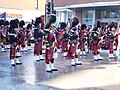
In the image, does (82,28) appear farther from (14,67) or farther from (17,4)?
(17,4)

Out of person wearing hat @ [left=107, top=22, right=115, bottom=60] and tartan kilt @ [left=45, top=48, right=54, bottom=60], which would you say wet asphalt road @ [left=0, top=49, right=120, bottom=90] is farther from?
person wearing hat @ [left=107, top=22, right=115, bottom=60]

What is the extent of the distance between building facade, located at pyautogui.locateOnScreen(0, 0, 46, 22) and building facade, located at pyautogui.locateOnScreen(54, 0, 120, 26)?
2.88 metres

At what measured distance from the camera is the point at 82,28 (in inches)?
688

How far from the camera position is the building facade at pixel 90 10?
28.9 meters

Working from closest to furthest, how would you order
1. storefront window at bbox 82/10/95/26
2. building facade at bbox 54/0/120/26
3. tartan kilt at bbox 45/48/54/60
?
tartan kilt at bbox 45/48/54/60 < building facade at bbox 54/0/120/26 < storefront window at bbox 82/10/95/26

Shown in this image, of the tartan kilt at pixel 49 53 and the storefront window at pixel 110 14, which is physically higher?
the storefront window at pixel 110 14

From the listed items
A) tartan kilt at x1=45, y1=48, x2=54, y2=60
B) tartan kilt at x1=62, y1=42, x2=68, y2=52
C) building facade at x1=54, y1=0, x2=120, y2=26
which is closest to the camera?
tartan kilt at x1=45, y1=48, x2=54, y2=60

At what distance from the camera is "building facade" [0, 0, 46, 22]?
34006 millimetres

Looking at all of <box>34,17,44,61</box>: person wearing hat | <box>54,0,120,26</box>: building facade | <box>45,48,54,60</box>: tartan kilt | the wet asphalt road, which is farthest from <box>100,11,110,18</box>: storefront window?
<box>45,48,54,60</box>: tartan kilt

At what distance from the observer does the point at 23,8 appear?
37.8 meters

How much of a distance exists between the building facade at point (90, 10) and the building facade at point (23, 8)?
2.88 m

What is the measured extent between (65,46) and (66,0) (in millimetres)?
17724

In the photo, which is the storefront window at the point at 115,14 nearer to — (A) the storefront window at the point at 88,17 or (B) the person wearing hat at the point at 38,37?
(A) the storefront window at the point at 88,17

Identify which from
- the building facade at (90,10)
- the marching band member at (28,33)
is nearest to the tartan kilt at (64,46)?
the marching band member at (28,33)
